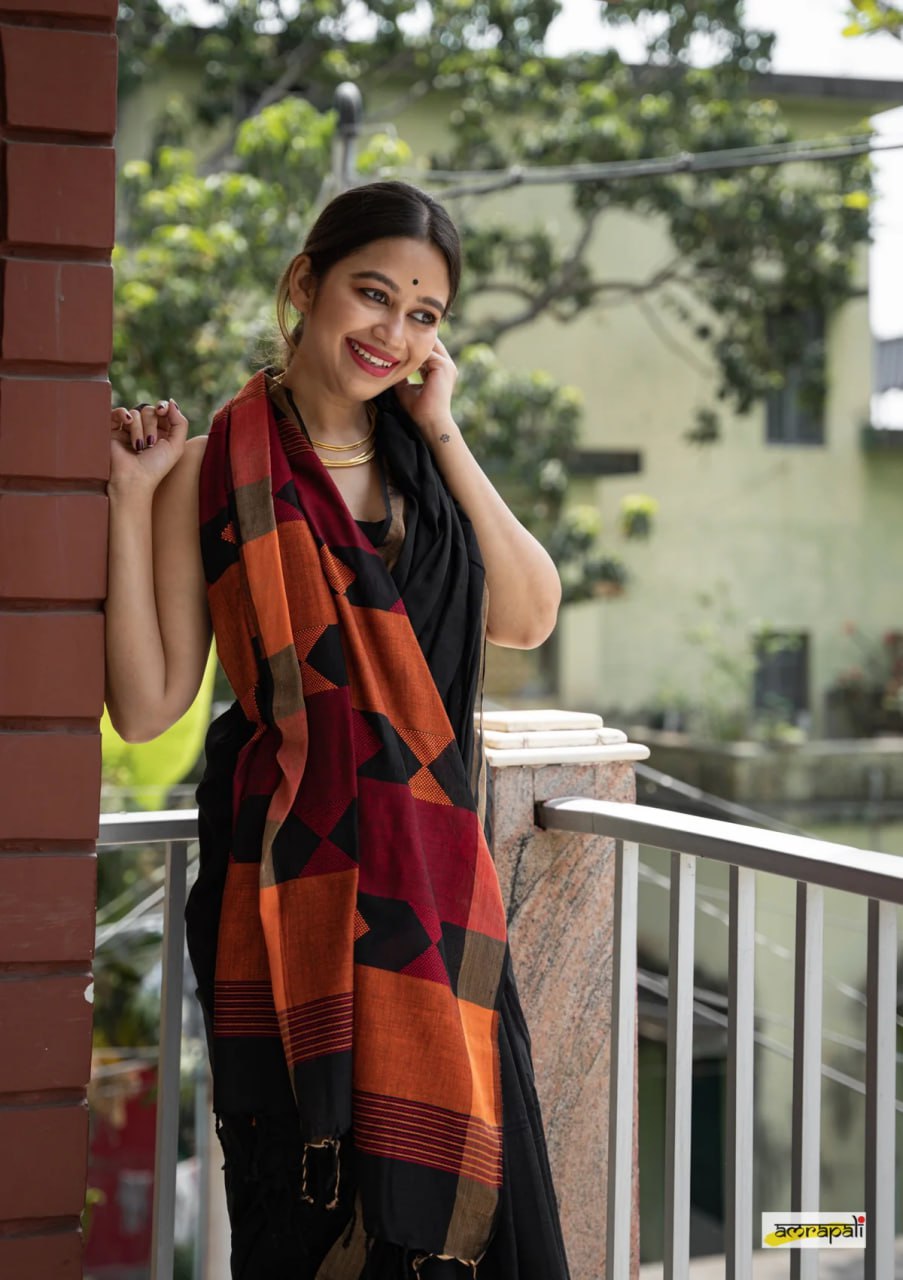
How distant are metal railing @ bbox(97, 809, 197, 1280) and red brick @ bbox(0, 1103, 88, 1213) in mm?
357

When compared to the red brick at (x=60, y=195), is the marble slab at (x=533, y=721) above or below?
below

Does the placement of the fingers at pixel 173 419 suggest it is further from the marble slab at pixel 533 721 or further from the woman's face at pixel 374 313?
the marble slab at pixel 533 721

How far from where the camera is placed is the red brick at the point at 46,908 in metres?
1.28

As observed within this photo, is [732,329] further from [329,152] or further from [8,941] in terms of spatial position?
[8,941]

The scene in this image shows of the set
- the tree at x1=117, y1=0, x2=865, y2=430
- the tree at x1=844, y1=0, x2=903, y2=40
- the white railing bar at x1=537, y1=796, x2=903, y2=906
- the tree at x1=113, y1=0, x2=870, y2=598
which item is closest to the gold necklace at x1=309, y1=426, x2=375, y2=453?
the white railing bar at x1=537, y1=796, x2=903, y2=906

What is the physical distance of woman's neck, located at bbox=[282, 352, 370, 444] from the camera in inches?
60.2

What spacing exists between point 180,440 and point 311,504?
0.49 feet

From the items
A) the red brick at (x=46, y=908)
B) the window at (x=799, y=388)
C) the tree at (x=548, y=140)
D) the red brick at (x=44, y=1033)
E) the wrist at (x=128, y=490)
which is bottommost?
the red brick at (x=44, y=1033)

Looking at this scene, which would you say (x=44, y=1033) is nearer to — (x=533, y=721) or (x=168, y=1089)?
(x=168, y=1089)

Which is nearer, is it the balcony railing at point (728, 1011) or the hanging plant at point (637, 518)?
the balcony railing at point (728, 1011)

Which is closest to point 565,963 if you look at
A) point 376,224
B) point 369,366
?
point 369,366

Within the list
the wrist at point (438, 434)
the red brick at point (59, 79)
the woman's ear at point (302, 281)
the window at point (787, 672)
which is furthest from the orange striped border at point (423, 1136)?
the window at point (787, 672)

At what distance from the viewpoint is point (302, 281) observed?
152cm

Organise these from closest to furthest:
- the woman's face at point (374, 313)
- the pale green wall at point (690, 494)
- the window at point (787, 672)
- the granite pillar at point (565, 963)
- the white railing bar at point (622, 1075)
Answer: the woman's face at point (374, 313), the white railing bar at point (622, 1075), the granite pillar at point (565, 963), the pale green wall at point (690, 494), the window at point (787, 672)
